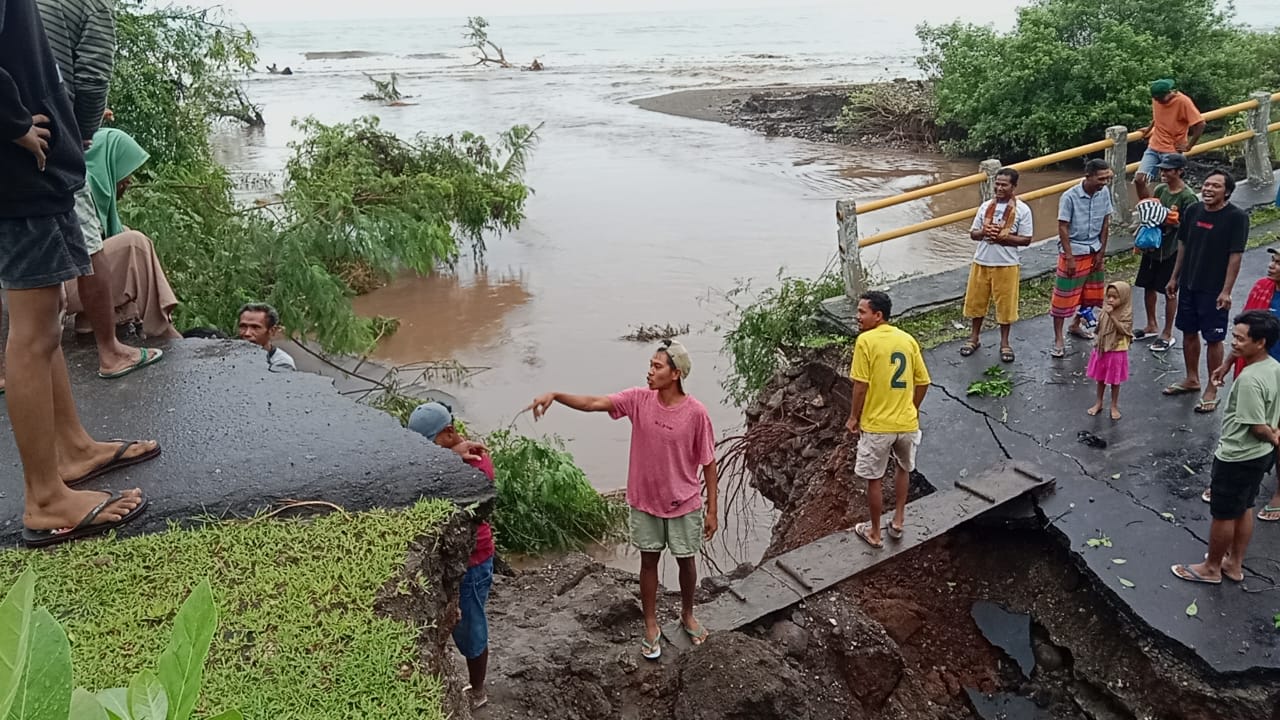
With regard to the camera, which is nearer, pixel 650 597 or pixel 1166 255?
pixel 650 597

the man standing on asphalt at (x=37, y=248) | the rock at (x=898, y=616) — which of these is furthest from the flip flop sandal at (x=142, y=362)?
the rock at (x=898, y=616)

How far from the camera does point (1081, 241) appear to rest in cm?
761

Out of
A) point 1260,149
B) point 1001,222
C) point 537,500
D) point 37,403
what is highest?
point 37,403

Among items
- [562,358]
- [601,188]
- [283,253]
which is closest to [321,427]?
[283,253]

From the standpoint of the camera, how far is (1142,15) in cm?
1908

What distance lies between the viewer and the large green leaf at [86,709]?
884 millimetres

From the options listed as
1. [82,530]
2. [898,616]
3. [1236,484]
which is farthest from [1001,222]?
[82,530]

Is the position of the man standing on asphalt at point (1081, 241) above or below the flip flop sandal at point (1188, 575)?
above

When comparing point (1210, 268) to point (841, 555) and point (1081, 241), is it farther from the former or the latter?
point (841, 555)

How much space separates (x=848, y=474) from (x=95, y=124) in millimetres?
5205

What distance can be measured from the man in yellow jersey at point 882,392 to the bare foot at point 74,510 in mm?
3765

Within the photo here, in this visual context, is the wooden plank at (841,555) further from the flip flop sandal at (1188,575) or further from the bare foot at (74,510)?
the bare foot at (74,510)

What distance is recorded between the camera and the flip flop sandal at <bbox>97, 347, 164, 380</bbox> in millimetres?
5422

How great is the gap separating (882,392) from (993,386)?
234cm
